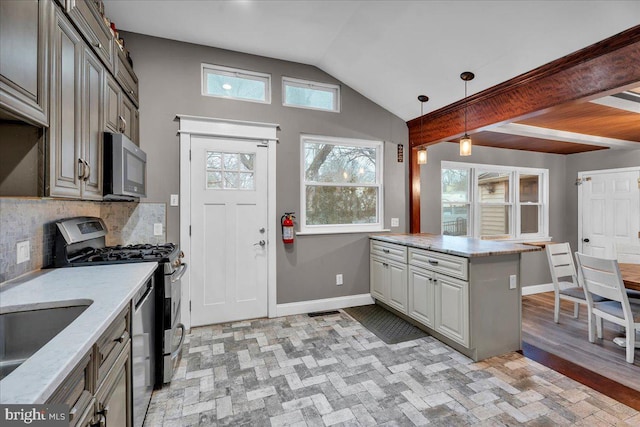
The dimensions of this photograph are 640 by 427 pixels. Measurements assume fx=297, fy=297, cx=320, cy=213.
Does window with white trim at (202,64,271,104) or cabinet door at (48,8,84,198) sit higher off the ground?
window with white trim at (202,64,271,104)

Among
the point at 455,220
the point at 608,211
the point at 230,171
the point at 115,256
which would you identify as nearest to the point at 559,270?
the point at 455,220

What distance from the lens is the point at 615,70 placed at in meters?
2.06

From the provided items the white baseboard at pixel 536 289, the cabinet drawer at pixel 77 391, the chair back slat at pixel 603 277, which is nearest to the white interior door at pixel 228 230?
the cabinet drawer at pixel 77 391

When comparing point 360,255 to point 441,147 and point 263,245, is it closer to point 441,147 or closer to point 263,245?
point 263,245

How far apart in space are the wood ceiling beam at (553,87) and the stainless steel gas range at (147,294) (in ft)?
10.8

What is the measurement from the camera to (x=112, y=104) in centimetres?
223

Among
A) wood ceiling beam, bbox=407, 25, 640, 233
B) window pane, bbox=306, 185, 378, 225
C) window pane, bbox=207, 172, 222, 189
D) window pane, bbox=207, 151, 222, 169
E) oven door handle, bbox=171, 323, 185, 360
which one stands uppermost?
wood ceiling beam, bbox=407, 25, 640, 233

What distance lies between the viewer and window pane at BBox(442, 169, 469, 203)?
15.3 feet

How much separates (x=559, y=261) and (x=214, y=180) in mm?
4278

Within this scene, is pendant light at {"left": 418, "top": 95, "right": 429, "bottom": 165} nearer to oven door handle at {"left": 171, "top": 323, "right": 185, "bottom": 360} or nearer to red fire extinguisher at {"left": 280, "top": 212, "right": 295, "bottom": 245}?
red fire extinguisher at {"left": 280, "top": 212, "right": 295, "bottom": 245}

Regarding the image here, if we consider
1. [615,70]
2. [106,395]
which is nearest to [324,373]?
[106,395]

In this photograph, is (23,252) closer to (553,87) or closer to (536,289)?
(553,87)

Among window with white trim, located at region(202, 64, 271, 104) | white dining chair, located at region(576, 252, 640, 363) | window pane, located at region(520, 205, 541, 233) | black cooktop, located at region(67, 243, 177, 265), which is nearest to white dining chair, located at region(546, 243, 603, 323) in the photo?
white dining chair, located at region(576, 252, 640, 363)

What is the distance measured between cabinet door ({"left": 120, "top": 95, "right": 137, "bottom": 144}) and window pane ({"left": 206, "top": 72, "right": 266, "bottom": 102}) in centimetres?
83
